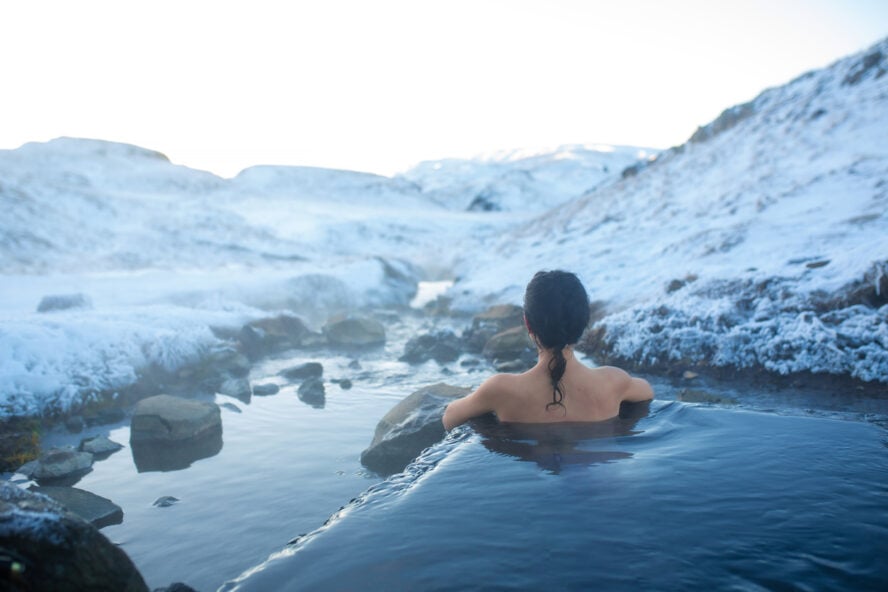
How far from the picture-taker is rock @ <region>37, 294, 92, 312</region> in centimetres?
1086

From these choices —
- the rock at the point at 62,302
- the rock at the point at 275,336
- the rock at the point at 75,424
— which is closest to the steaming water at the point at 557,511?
the rock at the point at 75,424

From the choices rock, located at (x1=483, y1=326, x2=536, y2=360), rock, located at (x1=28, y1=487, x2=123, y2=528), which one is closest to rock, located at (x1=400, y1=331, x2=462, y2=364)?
rock, located at (x1=483, y1=326, x2=536, y2=360)

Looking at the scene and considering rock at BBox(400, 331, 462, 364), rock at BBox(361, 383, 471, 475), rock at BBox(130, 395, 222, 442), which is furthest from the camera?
rock at BBox(400, 331, 462, 364)

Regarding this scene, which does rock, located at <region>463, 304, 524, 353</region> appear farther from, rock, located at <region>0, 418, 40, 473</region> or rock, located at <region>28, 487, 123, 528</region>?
rock, located at <region>28, 487, 123, 528</region>

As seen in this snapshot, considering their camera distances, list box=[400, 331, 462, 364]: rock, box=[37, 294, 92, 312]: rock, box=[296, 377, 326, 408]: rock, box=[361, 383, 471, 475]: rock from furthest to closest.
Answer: box=[37, 294, 92, 312]: rock, box=[400, 331, 462, 364]: rock, box=[296, 377, 326, 408]: rock, box=[361, 383, 471, 475]: rock

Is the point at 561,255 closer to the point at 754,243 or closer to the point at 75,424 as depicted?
the point at 754,243

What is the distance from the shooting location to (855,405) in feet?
16.4

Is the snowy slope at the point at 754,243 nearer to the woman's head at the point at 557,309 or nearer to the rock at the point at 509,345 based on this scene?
the rock at the point at 509,345

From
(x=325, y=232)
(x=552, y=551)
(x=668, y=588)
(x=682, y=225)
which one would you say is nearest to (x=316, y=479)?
(x=552, y=551)

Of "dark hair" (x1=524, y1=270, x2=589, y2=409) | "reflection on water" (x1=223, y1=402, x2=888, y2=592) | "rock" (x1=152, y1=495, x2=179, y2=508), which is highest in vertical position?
"dark hair" (x1=524, y1=270, x2=589, y2=409)

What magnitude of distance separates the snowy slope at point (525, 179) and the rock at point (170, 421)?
1481 inches

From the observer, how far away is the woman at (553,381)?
3.34 m

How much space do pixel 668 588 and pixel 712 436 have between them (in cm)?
179

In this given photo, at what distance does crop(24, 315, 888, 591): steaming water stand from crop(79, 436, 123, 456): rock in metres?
0.48
